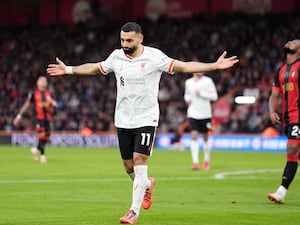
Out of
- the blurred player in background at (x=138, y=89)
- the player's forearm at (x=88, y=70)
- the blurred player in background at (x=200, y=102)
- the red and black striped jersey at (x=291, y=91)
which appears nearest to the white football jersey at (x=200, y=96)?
the blurred player in background at (x=200, y=102)

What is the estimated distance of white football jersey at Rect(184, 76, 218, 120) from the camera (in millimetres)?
22000

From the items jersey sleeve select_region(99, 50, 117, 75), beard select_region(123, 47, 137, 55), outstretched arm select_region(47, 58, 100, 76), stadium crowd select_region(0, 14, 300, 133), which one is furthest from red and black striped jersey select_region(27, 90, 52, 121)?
beard select_region(123, 47, 137, 55)

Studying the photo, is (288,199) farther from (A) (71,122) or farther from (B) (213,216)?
(A) (71,122)

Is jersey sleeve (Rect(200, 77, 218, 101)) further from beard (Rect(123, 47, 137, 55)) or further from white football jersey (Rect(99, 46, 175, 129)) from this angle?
beard (Rect(123, 47, 137, 55))

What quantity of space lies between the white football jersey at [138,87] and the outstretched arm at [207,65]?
16cm

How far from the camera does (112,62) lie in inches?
453

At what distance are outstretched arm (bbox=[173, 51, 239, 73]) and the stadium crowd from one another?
2418cm

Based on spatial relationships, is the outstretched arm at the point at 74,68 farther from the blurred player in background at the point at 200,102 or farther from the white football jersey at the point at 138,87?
the blurred player in background at the point at 200,102

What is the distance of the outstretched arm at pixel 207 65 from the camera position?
10.7m

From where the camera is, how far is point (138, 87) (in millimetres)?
11297

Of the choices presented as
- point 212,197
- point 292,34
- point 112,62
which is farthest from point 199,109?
point 292,34

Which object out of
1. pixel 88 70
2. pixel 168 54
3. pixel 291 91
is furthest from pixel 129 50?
pixel 168 54

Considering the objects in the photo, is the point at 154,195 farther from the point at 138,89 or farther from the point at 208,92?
the point at 208,92

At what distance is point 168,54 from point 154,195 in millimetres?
30234
